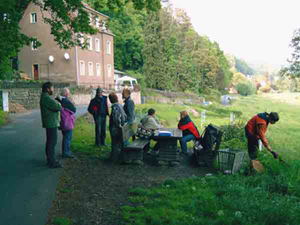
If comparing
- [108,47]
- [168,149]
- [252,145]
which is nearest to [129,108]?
[168,149]

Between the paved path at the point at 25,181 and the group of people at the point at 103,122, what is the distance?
671 mm

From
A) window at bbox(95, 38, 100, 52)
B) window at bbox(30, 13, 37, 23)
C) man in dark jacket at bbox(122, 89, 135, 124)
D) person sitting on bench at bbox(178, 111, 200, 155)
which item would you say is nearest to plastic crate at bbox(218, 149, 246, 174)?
person sitting on bench at bbox(178, 111, 200, 155)

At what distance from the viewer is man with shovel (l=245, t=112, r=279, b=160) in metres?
8.02

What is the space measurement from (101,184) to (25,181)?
1576 mm

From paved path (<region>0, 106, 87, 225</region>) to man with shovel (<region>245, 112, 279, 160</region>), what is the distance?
492 centimetres

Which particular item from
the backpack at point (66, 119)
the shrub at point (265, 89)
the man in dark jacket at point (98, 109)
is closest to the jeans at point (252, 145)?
the man in dark jacket at point (98, 109)

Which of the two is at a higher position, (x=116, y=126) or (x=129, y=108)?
(x=129, y=108)

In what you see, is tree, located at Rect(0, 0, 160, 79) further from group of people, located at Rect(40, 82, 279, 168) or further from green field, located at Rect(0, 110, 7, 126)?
group of people, located at Rect(40, 82, 279, 168)

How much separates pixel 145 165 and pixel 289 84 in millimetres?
153016

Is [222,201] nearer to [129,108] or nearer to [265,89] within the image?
[129,108]

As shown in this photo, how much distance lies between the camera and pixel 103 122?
34.9 ft

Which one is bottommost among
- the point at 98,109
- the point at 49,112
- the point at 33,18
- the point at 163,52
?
the point at 98,109

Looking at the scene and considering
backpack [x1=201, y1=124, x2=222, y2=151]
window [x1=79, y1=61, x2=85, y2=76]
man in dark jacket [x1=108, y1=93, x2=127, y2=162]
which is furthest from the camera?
window [x1=79, y1=61, x2=85, y2=76]

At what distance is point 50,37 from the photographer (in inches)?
1464
